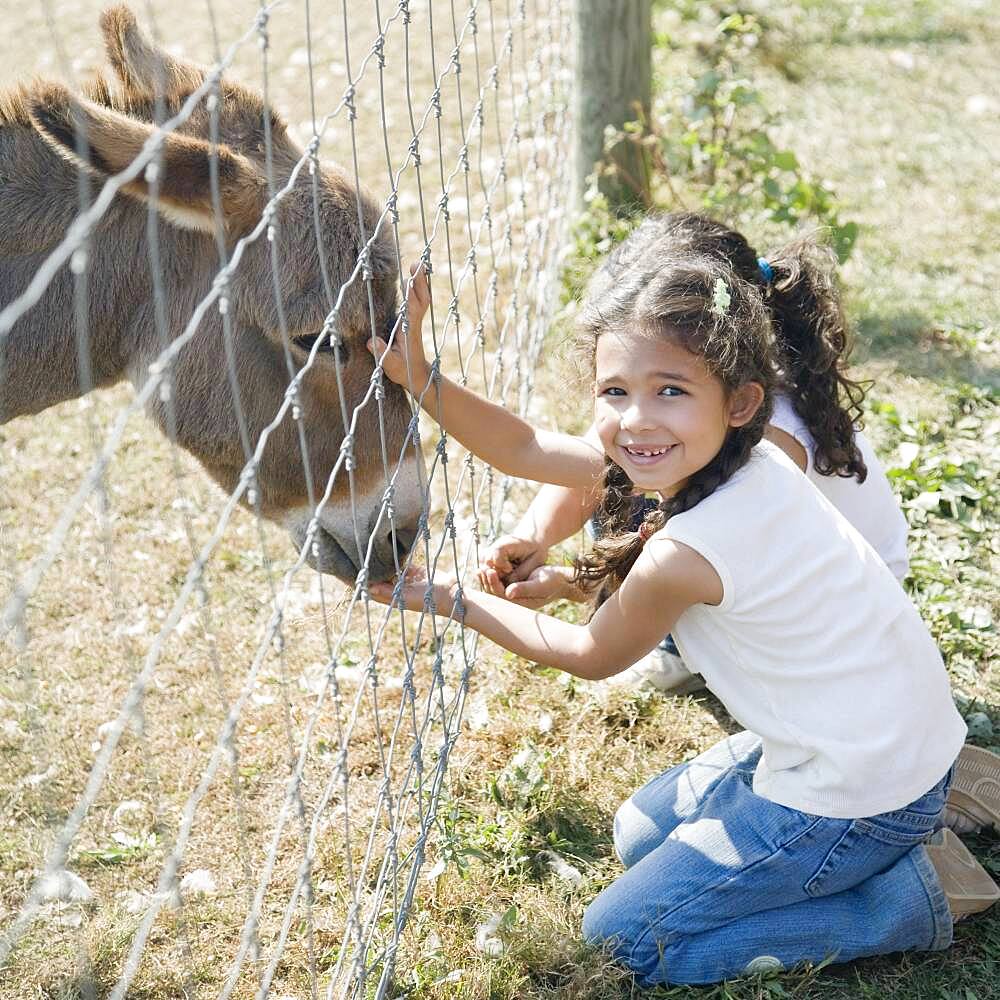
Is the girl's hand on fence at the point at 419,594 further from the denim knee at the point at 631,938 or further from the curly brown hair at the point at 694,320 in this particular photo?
the denim knee at the point at 631,938

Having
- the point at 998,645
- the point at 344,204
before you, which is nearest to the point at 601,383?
the point at 344,204

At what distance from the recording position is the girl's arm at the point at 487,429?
8.63 ft

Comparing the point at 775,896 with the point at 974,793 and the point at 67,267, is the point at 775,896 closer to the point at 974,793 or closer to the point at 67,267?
the point at 974,793

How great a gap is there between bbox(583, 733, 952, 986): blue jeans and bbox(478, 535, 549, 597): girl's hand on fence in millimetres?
825

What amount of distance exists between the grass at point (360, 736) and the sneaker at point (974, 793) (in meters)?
0.07

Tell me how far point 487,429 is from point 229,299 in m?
0.69

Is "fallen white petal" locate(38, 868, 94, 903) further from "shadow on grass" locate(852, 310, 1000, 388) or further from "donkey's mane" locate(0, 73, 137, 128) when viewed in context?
"shadow on grass" locate(852, 310, 1000, 388)

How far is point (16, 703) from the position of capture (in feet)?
11.3

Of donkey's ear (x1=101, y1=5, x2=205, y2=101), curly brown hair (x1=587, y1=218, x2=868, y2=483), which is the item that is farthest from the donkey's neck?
curly brown hair (x1=587, y1=218, x2=868, y2=483)

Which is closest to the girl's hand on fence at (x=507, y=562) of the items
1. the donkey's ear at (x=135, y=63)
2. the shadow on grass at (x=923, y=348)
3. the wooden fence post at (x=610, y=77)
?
the donkey's ear at (x=135, y=63)

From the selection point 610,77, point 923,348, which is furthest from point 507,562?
point 610,77

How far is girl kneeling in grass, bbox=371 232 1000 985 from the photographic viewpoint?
7.98ft

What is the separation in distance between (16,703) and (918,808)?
246 cm

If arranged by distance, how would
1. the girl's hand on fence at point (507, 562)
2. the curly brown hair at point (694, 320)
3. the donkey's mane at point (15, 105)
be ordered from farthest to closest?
the girl's hand on fence at point (507, 562) < the donkey's mane at point (15, 105) < the curly brown hair at point (694, 320)
